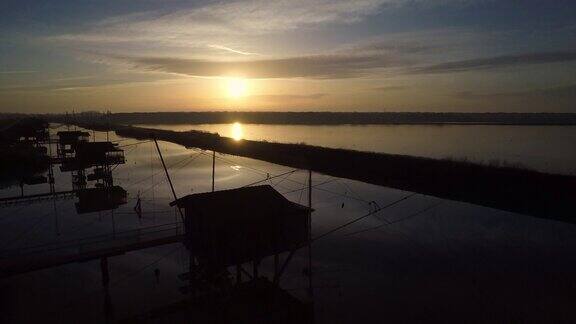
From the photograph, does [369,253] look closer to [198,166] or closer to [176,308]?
[176,308]

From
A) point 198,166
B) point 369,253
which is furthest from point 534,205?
point 198,166

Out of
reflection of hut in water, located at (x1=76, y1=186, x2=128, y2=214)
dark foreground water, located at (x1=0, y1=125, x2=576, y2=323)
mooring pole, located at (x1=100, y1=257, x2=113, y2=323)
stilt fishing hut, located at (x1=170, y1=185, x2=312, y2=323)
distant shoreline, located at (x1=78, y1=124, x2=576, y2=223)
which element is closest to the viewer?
stilt fishing hut, located at (x1=170, y1=185, x2=312, y2=323)

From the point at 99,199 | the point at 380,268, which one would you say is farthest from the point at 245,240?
the point at 99,199

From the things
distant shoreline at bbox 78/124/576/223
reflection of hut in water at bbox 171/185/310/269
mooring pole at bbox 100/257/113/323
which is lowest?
mooring pole at bbox 100/257/113/323

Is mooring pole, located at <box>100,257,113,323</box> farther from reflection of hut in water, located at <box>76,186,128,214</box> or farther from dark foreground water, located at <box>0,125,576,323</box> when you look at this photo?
reflection of hut in water, located at <box>76,186,128,214</box>

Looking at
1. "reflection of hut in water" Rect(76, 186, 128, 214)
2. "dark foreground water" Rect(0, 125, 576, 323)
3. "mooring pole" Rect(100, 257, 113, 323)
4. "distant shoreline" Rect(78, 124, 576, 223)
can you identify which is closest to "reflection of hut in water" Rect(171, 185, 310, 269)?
"distant shoreline" Rect(78, 124, 576, 223)

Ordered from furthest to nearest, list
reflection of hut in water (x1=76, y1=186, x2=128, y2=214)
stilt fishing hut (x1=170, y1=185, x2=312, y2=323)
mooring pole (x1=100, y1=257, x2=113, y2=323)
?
reflection of hut in water (x1=76, y1=186, x2=128, y2=214) → mooring pole (x1=100, y1=257, x2=113, y2=323) → stilt fishing hut (x1=170, y1=185, x2=312, y2=323)

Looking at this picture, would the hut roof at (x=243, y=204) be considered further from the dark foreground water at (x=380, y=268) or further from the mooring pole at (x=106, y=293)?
the mooring pole at (x=106, y=293)
